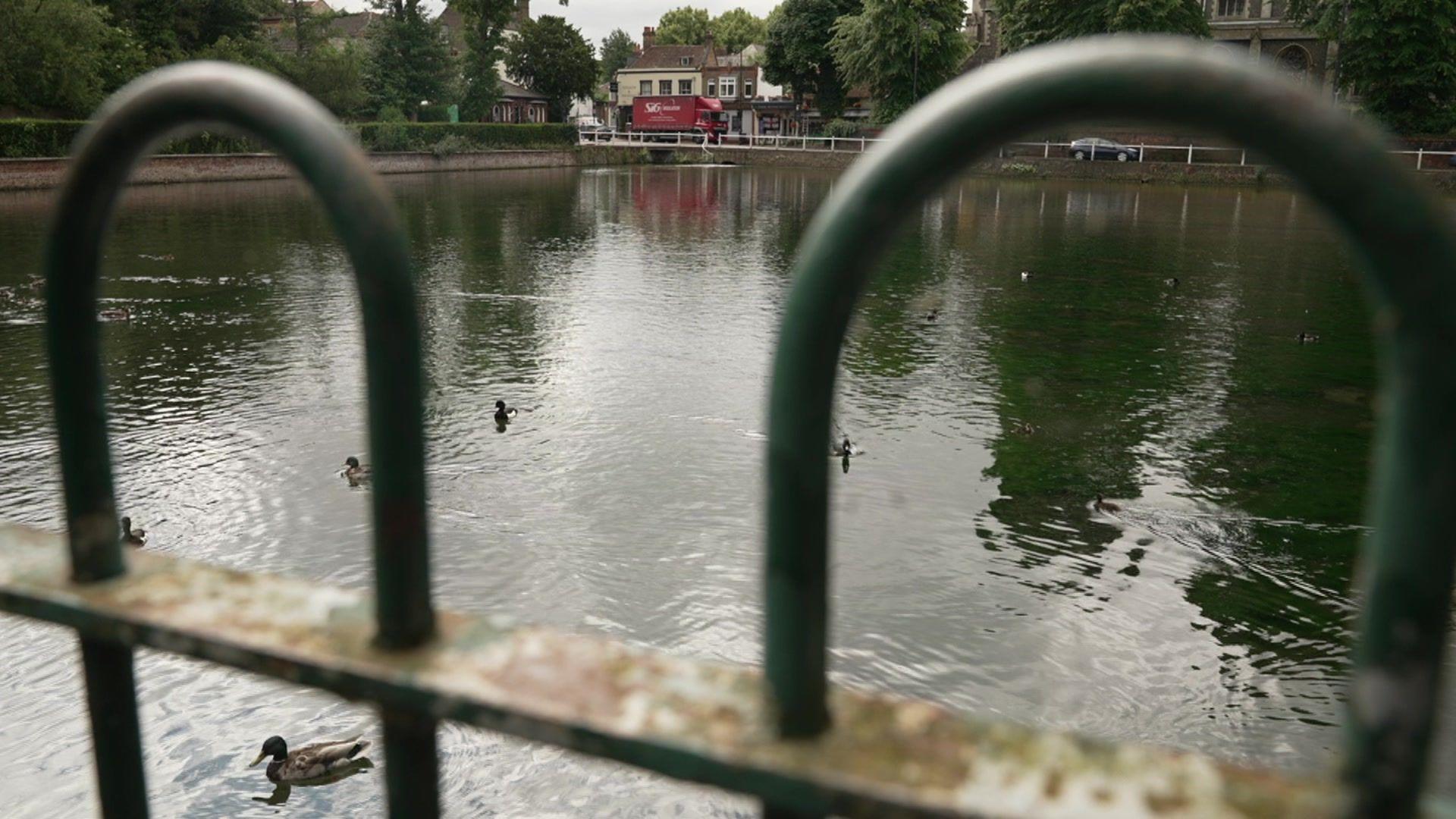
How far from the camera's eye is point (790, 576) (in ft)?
3.19

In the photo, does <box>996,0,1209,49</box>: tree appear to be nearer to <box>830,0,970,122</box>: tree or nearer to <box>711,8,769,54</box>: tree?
<box>830,0,970,122</box>: tree

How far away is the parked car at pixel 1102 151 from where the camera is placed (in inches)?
1946

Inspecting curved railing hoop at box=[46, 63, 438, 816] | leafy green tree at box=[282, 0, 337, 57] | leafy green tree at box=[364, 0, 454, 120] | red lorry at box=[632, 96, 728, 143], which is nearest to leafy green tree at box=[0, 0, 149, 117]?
leafy green tree at box=[282, 0, 337, 57]

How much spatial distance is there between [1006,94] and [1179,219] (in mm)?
33482

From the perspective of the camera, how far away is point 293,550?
342 inches

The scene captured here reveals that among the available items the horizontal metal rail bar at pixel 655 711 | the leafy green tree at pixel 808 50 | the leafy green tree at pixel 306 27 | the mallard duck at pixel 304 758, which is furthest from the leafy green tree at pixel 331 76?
the horizontal metal rail bar at pixel 655 711

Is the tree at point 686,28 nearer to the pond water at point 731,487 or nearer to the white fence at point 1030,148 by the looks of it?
the white fence at point 1030,148

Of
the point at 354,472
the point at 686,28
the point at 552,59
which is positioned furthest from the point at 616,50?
the point at 354,472

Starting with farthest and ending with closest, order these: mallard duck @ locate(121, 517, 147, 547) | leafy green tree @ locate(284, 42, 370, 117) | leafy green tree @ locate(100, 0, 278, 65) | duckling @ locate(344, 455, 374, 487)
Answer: leafy green tree @ locate(284, 42, 370, 117), leafy green tree @ locate(100, 0, 278, 65), duckling @ locate(344, 455, 374, 487), mallard duck @ locate(121, 517, 147, 547)

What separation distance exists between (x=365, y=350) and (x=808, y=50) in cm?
6788

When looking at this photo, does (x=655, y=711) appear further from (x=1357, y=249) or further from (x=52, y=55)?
(x=52, y=55)

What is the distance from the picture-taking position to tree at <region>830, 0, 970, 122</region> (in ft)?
183

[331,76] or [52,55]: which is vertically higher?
[331,76]

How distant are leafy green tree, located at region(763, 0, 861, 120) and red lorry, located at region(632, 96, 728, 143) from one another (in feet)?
15.3
